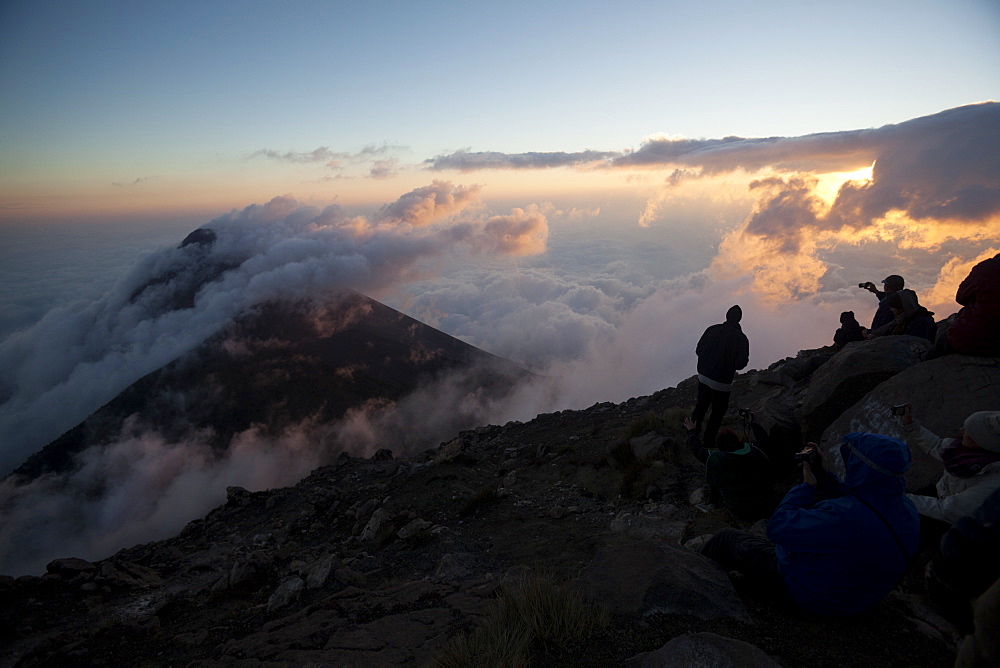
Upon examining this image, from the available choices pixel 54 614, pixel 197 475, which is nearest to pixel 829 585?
pixel 54 614

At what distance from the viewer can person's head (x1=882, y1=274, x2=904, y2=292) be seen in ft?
24.3

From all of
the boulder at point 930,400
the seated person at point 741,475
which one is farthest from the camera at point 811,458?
the boulder at point 930,400

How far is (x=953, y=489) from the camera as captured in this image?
11.1ft

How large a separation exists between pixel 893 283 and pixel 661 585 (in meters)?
7.60

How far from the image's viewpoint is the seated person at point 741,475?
4.57 m

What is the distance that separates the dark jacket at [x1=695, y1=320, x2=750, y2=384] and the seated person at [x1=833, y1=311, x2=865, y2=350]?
11.7 ft

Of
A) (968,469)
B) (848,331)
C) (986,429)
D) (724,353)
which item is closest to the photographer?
(986,429)

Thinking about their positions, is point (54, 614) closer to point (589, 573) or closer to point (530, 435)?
point (589, 573)

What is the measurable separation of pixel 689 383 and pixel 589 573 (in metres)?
12.8

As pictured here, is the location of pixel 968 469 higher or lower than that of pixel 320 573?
higher

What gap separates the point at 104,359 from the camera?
121 meters

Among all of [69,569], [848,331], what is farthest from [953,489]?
[69,569]

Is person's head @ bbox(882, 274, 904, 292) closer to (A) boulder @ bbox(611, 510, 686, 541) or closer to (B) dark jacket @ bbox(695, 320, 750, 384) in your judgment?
(B) dark jacket @ bbox(695, 320, 750, 384)

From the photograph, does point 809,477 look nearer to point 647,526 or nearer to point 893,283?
point 647,526
